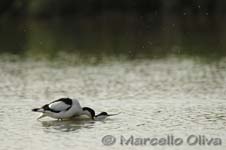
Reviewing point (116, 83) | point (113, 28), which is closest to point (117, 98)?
point (116, 83)

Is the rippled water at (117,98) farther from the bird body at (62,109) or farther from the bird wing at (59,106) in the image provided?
the bird wing at (59,106)

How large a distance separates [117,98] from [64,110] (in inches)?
99.0

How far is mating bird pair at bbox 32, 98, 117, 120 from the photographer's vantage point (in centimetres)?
1437

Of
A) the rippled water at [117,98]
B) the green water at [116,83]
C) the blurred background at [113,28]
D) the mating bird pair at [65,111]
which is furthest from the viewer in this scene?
the blurred background at [113,28]

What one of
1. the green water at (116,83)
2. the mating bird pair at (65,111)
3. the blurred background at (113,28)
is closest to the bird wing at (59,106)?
the mating bird pair at (65,111)

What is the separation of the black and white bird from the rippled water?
161 mm

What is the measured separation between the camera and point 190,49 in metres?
28.2

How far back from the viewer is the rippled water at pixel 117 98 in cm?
1288

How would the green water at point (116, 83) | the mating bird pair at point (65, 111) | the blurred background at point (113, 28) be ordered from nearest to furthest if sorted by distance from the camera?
the green water at point (116, 83) → the mating bird pair at point (65, 111) → the blurred background at point (113, 28)

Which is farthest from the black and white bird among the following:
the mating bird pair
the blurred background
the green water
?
the blurred background

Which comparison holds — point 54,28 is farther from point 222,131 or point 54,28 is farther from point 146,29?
point 222,131

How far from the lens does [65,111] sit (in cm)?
1443

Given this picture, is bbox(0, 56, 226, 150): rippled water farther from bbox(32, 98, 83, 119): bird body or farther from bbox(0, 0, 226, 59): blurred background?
bbox(0, 0, 226, 59): blurred background

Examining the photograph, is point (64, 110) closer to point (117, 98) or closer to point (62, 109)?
point (62, 109)
